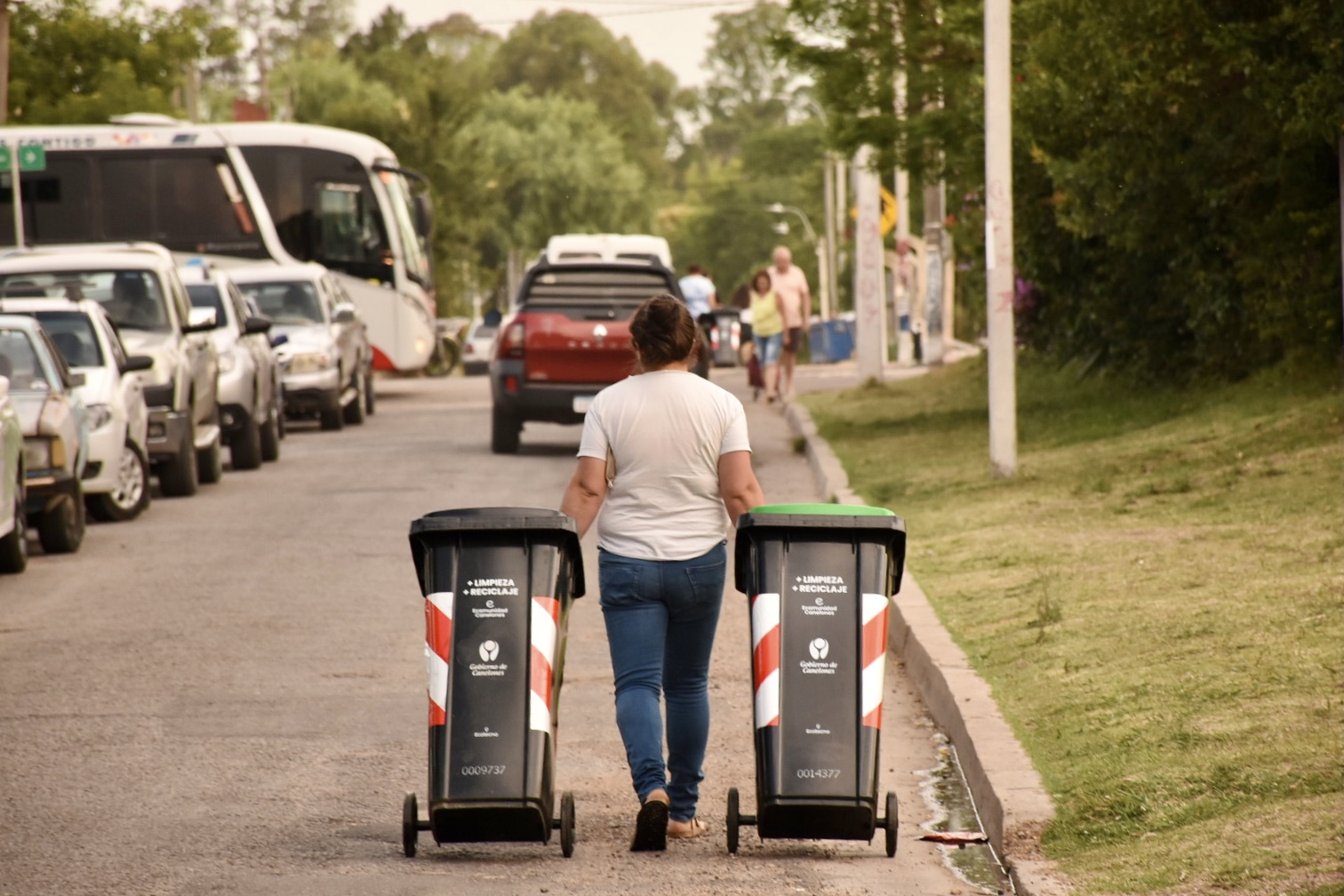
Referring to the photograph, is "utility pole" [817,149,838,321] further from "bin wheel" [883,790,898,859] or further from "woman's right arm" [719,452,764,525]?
"bin wheel" [883,790,898,859]

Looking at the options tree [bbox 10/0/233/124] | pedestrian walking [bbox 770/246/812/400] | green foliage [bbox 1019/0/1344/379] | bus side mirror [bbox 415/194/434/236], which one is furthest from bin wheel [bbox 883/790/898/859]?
tree [bbox 10/0/233/124]

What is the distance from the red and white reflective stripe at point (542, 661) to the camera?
5.88 m

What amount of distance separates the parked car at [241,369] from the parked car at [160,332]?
0.69 m

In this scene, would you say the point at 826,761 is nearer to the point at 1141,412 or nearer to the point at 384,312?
the point at 1141,412

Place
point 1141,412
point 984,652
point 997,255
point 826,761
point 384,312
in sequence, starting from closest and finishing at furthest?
point 826,761 → point 984,652 → point 997,255 → point 1141,412 → point 384,312

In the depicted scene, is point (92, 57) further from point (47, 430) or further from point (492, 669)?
point (492, 669)

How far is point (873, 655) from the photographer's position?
5.95 metres

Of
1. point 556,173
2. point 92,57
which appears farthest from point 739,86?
point 92,57

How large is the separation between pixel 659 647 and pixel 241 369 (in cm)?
1378

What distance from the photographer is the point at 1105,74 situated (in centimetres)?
1507

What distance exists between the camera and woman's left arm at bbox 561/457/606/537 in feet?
20.2

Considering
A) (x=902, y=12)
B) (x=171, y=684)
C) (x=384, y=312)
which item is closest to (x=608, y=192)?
(x=384, y=312)

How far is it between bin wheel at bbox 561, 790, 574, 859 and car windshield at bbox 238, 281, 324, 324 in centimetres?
1966

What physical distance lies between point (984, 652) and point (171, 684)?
10.8 ft
